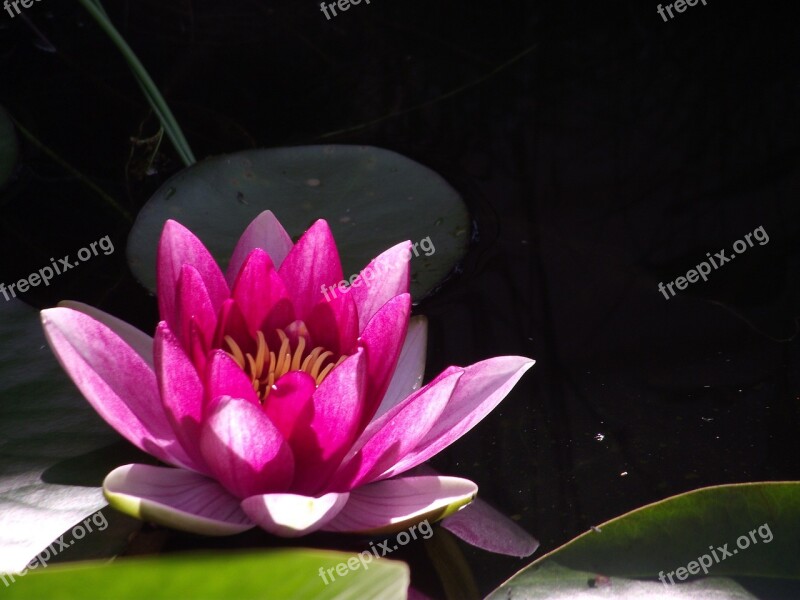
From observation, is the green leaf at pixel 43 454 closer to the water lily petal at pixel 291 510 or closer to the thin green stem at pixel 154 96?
the water lily petal at pixel 291 510

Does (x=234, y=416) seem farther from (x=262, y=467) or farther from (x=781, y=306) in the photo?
(x=781, y=306)

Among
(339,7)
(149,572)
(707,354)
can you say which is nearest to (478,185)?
(707,354)

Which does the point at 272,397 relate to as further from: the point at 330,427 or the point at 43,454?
the point at 43,454

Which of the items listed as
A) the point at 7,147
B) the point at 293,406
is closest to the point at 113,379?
the point at 293,406

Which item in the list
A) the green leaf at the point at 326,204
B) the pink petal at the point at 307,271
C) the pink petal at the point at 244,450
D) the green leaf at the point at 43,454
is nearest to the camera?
the pink petal at the point at 244,450

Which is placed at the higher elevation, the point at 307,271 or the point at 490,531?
the point at 307,271

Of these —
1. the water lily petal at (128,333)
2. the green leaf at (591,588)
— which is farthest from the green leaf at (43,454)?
the green leaf at (591,588)
